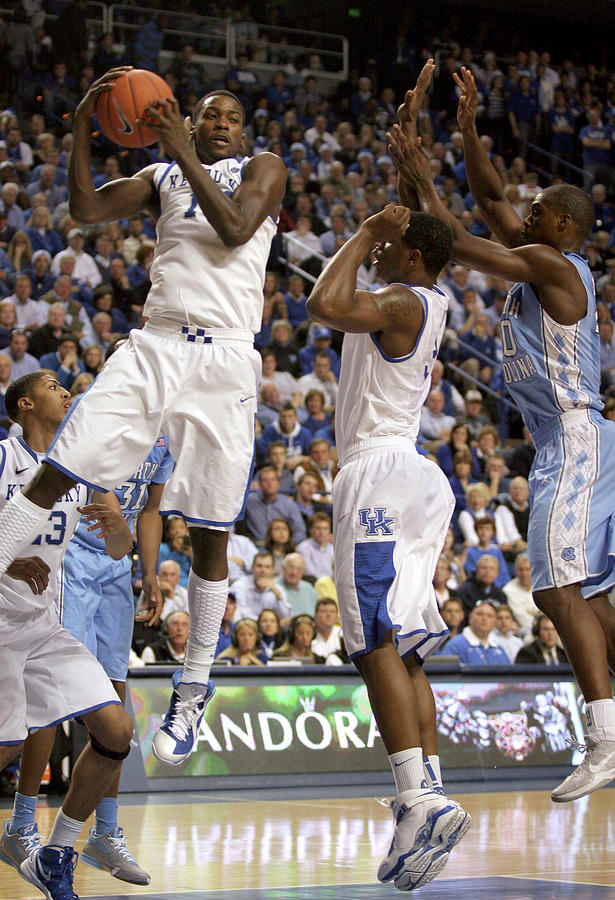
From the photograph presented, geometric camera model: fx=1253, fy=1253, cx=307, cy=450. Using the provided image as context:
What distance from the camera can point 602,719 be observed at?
17.3 feet

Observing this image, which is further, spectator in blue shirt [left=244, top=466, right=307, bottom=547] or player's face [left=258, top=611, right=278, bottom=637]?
spectator in blue shirt [left=244, top=466, right=307, bottom=547]

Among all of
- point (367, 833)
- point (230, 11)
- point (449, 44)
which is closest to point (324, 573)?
point (367, 833)

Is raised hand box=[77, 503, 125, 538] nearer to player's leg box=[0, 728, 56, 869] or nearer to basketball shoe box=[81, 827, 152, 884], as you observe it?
player's leg box=[0, 728, 56, 869]

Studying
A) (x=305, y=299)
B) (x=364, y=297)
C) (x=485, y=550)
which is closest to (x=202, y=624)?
(x=364, y=297)

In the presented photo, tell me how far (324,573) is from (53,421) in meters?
6.26

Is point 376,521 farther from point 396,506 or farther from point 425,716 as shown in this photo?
point 425,716

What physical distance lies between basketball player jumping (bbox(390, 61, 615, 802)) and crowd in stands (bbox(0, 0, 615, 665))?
3.20 metres

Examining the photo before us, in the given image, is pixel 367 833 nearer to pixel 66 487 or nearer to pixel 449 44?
pixel 66 487

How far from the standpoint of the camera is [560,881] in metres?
5.63

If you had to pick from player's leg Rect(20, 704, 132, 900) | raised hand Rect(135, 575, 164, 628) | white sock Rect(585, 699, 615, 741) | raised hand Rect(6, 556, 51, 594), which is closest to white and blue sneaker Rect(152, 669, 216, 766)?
player's leg Rect(20, 704, 132, 900)

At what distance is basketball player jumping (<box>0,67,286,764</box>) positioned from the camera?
15.0ft

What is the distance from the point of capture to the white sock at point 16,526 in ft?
14.7

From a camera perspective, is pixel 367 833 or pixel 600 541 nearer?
pixel 600 541

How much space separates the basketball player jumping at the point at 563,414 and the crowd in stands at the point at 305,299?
3.20 meters
